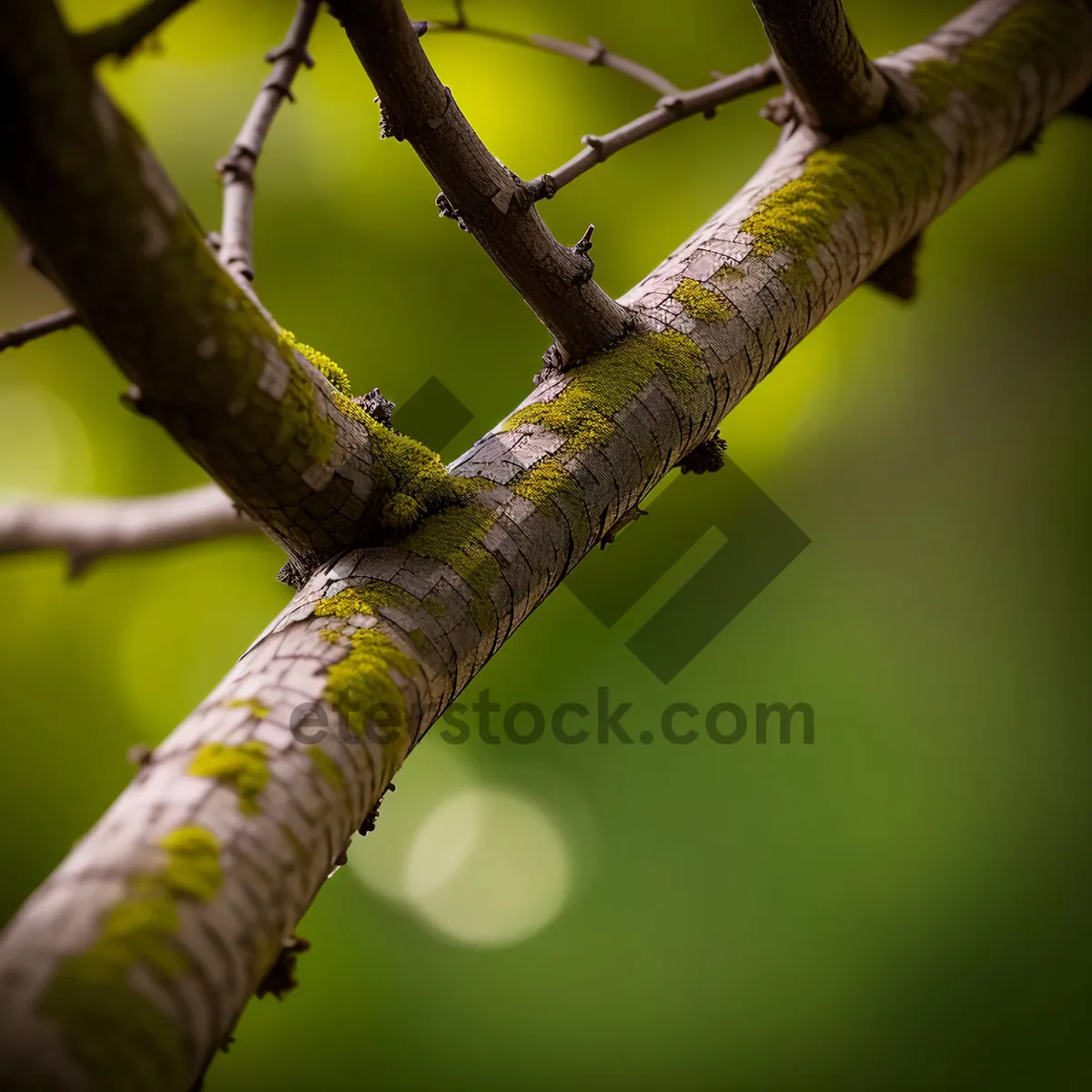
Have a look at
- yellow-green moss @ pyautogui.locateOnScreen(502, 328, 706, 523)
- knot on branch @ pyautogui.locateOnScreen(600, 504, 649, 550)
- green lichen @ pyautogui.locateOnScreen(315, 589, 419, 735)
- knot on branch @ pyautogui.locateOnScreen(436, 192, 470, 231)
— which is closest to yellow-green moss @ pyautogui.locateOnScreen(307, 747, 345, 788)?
green lichen @ pyautogui.locateOnScreen(315, 589, 419, 735)

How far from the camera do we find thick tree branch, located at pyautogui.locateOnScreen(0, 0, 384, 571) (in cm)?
61

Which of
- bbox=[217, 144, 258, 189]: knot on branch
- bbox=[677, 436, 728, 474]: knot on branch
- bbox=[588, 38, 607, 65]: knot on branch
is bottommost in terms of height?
bbox=[677, 436, 728, 474]: knot on branch

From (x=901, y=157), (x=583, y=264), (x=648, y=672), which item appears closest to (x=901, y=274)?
(x=901, y=157)

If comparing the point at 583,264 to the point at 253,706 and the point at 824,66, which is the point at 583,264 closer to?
the point at 824,66

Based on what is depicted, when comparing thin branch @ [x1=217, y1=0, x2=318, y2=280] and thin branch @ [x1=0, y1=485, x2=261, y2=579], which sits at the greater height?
thin branch @ [x1=217, y1=0, x2=318, y2=280]

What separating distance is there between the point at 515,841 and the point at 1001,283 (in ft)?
8.86

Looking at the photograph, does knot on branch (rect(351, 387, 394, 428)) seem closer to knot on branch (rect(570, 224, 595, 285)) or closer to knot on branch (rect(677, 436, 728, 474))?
knot on branch (rect(570, 224, 595, 285))

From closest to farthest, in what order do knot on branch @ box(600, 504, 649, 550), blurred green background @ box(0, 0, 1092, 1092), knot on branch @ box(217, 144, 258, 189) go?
knot on branch @ box(600, 504, 649, 550), knot on branch @ box(217, 144, 258, 189), blurred green background @ box(0, 0, 1092, 1092)

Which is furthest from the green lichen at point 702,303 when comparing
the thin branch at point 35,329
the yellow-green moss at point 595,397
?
the thin branch at point 35,329

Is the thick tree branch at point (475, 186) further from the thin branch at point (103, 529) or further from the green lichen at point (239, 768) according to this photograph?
the thin branch at point (103, 529)

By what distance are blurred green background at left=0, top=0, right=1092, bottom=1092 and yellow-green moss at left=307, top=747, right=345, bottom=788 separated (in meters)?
2.25

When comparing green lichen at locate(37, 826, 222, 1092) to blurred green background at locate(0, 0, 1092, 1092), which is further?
blurred green background at locate(0, 0, 1092, 1092)

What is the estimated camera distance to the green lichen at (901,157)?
1.24m

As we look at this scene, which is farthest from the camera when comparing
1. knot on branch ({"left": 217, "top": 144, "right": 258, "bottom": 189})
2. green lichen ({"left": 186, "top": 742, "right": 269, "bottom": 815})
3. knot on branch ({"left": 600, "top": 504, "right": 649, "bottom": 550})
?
knot on branch ({"left": 217, "top": 144, "right": 258, "bottom": 189})
